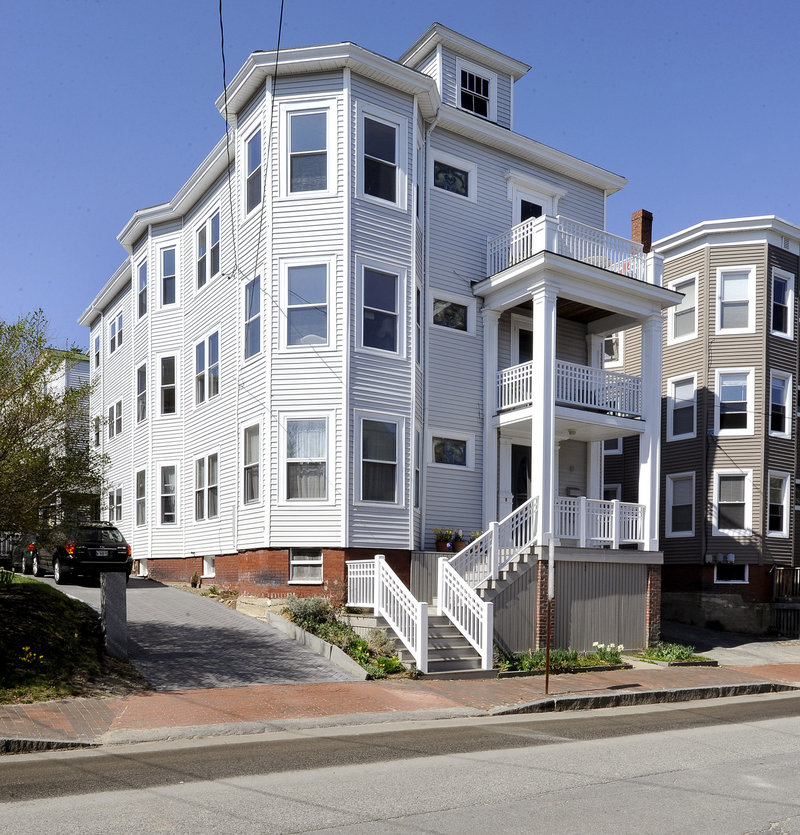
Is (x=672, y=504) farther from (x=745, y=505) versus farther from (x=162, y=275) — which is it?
(x=162, y=275)

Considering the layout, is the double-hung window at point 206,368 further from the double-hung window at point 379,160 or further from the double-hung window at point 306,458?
the double-hung window at point 379,160

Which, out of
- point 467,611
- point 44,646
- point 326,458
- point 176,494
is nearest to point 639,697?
point 467,611

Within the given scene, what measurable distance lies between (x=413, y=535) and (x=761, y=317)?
14960 mm

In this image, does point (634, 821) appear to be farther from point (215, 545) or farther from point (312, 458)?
point (215, 545)

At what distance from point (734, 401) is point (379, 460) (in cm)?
1423

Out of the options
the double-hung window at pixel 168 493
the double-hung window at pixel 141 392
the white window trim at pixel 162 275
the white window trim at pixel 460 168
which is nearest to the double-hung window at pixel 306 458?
the white window trim at pixel 460 168

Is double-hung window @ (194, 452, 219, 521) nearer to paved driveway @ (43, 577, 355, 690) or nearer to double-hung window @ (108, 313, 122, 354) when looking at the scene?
paved driveway @ (43, 577, 355, 690)

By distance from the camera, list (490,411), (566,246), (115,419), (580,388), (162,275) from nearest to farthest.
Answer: (580,388), (566,246), (490,411), (162,275), (115,419)

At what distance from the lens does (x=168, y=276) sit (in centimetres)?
2669

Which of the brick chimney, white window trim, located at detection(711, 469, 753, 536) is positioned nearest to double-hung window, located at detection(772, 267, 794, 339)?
the brick chimney

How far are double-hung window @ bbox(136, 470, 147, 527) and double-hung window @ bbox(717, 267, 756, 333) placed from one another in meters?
18.3

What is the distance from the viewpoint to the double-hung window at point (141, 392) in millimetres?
27656

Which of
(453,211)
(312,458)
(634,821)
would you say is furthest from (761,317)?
(634,821)

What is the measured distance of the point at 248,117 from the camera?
806 inches
